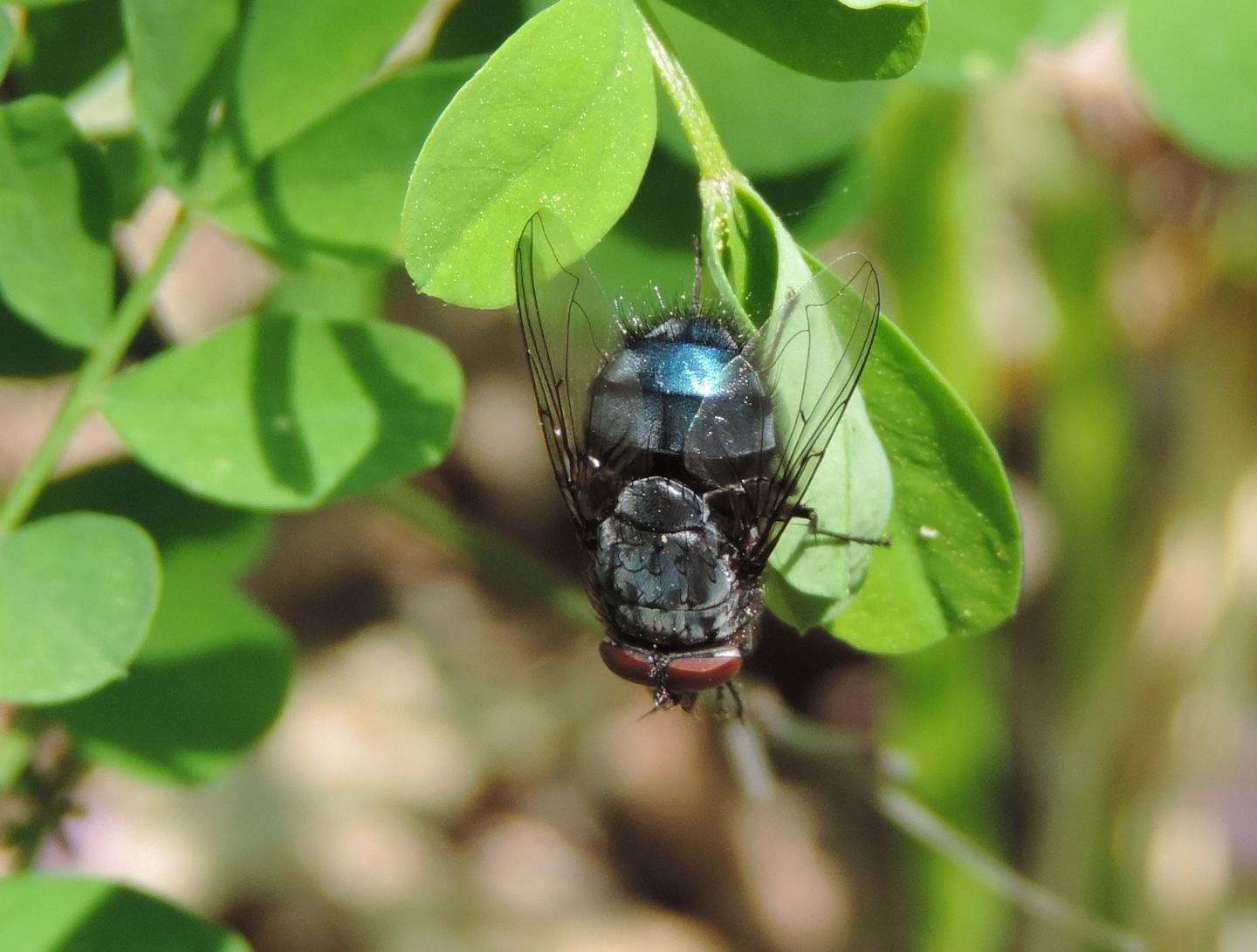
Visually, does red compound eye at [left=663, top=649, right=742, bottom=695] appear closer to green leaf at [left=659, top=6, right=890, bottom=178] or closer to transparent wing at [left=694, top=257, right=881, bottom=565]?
transparent wing at [left=694, top=257, right=881, bottom=565]

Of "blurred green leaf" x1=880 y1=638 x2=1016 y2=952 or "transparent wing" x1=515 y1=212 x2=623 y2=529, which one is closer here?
"transparent wing" x1=515 y1=212 x2=623 y2=529

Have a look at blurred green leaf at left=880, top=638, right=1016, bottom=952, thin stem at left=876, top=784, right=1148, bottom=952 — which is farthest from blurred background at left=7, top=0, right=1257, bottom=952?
thin stem at left=876, top=784, right=1148, bottom=952

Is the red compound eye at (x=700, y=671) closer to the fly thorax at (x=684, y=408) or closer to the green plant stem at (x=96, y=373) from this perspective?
the fly thorax at (x=684, y=408)

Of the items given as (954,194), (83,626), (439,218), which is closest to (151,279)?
(83,626)

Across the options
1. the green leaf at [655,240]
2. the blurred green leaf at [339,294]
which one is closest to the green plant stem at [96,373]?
the green leaf at [655,240]

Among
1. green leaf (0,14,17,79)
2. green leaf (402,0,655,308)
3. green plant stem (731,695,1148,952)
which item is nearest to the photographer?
green leaf (402,0,655,308)
